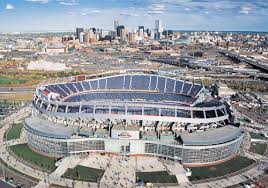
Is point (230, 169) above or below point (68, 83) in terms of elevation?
below

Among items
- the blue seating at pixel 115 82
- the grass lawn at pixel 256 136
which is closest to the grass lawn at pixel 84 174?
the blue seating at pixel 115 82

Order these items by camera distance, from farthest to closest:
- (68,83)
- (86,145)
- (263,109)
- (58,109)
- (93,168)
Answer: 1. (263,109)
2. (68,83)
3. (58,109)
4. (86,145)
5. (93,168)

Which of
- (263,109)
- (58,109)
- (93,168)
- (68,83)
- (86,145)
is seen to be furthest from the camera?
(263,109)

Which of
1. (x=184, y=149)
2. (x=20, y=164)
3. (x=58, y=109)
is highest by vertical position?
(x=58, y=109)

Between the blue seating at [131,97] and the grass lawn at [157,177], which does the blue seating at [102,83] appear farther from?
the grass lawn at [157,177]

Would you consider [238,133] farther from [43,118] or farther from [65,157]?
[43,118]

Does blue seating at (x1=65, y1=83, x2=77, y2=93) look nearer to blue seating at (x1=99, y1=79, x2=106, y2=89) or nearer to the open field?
blue seating at (x1=99, y1=79, x2=106, y2=89)

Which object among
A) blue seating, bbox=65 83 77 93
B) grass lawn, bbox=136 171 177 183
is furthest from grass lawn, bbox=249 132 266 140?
blue seating, bbox=65 83 77 93

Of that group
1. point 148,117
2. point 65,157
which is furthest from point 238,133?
point 65,157
